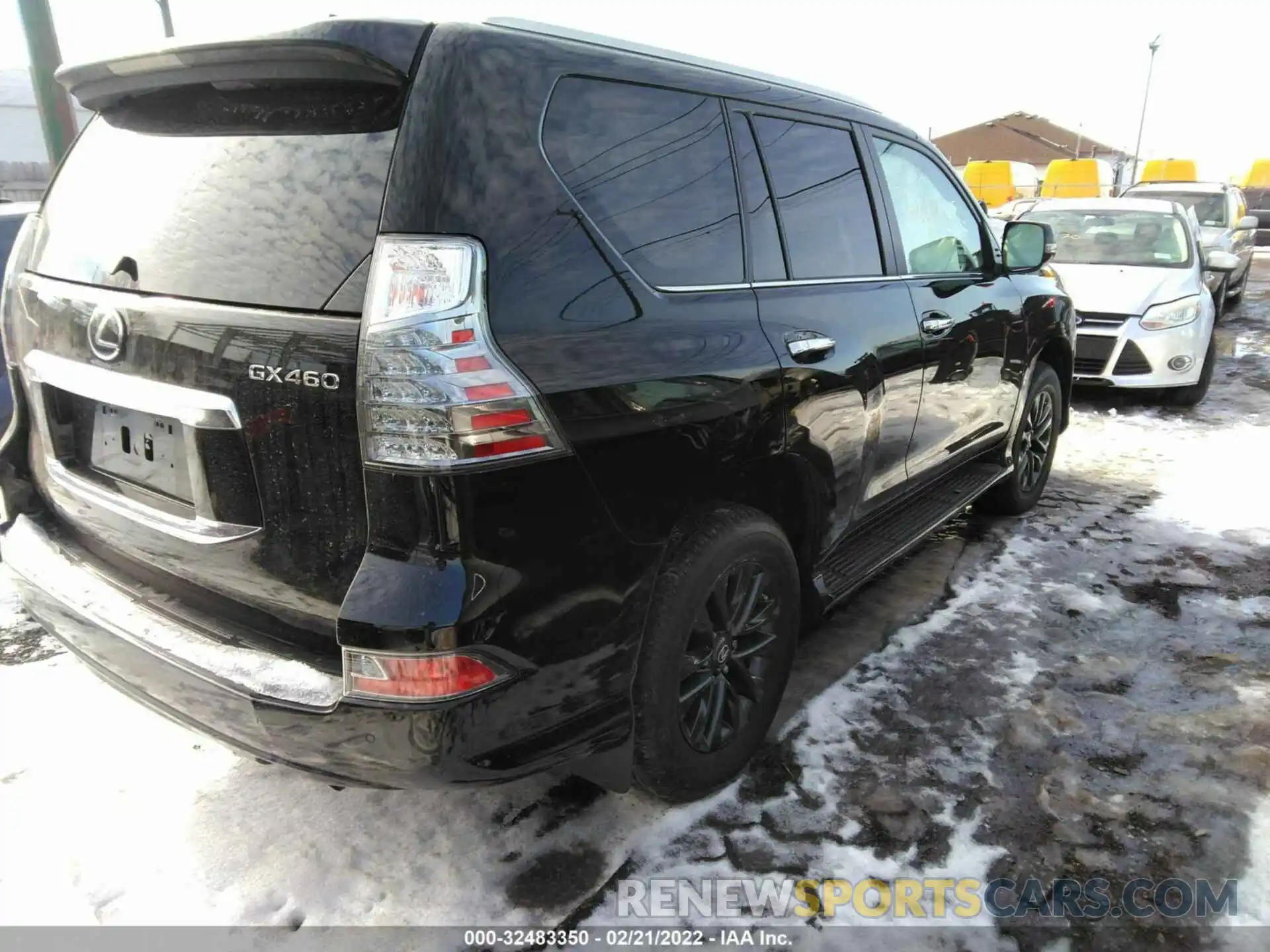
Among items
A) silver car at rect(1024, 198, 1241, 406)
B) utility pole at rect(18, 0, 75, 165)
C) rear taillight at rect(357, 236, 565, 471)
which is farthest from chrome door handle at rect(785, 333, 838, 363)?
utility pole at rect(18, 0, 75, 165)

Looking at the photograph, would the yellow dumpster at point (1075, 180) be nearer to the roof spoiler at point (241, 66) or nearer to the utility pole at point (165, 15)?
the utility pole at point (165, 15)

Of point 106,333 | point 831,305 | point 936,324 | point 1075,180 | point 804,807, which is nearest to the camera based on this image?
point 106,333

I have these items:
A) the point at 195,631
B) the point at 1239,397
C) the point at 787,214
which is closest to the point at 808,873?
the point at 195,631

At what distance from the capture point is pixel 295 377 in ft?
5.44

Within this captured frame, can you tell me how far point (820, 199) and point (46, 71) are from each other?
6938mm

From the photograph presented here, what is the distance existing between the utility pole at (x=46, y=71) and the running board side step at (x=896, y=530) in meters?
6.56

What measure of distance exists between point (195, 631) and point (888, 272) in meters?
2.40

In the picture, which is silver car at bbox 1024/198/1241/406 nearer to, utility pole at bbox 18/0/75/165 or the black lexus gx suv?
the black lexus gx suv

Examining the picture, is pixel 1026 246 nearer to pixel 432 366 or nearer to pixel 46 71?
pixel 432 366

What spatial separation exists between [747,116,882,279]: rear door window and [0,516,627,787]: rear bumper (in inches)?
62.2

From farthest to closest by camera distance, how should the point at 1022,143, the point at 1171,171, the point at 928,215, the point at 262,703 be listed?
the point at 1022,143 < the point at 1171,171 < the point at 928,215 < the point at 262,703

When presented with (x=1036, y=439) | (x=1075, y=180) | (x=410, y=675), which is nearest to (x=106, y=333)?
(x=410, y=675)

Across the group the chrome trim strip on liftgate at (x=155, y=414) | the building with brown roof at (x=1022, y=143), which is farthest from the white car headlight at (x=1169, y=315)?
the building with brown roof at (x=1022, y=143)

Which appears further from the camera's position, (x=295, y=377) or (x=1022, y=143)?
(x=1022, y=143)
